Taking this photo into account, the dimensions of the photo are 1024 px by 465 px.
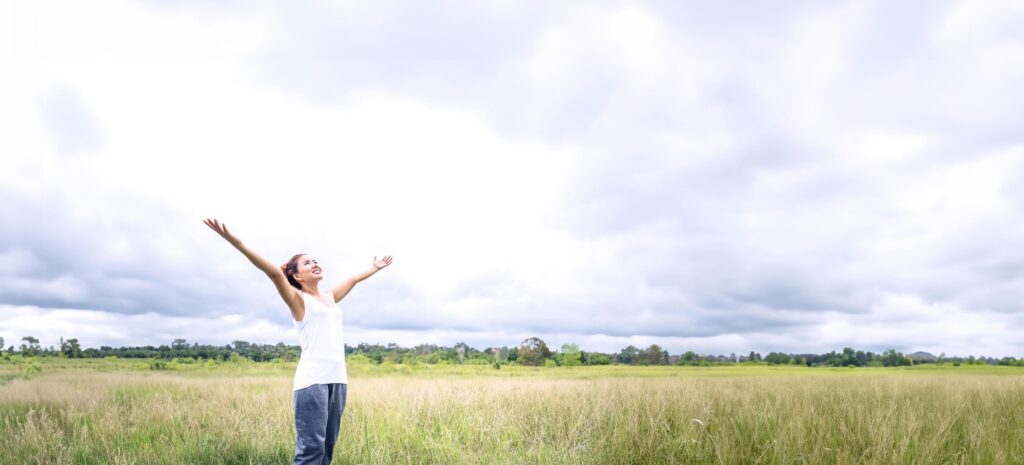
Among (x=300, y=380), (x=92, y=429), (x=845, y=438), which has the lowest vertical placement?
(x=92, y=429)

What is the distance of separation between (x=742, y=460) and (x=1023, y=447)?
127 inches

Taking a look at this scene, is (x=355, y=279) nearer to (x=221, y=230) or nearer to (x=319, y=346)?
(x=319, y=346)

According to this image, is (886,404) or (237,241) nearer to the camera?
(237,241)

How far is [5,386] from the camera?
11883mm

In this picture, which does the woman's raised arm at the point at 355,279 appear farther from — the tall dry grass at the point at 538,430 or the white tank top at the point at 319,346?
the tall dry grass at the point at 538,430

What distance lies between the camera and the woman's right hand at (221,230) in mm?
4383

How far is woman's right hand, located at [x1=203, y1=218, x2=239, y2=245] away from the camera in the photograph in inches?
173

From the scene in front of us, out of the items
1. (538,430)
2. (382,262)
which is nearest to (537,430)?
(538,430)

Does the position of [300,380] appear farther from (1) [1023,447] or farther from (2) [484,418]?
(1) [1023,447]

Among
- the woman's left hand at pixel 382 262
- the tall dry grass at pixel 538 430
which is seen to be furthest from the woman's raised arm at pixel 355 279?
the tall dry grass at pixel 538 430

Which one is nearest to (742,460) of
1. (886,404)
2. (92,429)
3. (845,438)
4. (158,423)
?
(845,438)

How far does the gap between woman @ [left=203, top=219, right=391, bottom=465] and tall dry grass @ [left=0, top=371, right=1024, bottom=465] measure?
2223 millimetres

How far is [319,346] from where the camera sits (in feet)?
16.4

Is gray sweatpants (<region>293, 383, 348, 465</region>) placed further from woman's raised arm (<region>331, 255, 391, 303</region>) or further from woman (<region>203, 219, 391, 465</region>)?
woman's raised arm (<region>331, 255, 391, 303</region>)
